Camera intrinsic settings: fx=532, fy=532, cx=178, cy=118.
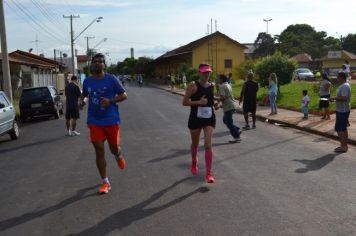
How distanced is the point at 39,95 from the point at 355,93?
13.1 metres

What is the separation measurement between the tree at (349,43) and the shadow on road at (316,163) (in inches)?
4267

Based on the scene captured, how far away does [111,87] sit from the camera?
717 centimetres

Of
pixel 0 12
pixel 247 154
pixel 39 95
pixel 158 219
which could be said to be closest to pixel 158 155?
pixel 247 154

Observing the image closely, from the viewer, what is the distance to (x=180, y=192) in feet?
23.3

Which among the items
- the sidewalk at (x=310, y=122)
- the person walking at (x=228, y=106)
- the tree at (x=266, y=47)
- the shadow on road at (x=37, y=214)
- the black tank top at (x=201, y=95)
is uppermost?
the tree at (x=266, y=47)

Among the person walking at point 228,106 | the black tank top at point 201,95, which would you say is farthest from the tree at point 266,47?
the black tank top at point 201,95

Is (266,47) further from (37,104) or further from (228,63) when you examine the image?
(37,104)

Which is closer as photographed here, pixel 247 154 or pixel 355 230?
pixel 355 230

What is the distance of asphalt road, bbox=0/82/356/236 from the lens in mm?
5598

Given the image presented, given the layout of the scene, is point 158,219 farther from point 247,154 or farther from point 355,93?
point 355,93

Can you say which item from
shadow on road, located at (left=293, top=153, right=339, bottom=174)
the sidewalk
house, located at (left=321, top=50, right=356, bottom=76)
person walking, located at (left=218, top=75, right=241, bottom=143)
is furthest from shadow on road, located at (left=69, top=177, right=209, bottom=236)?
house, located at (left=321, top=50, right=356, bottom=76)

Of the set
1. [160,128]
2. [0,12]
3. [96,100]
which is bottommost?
[160,128]

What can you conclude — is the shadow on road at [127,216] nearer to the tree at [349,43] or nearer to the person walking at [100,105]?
the person walking at [100,105]

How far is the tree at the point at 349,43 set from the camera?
4419 inches
